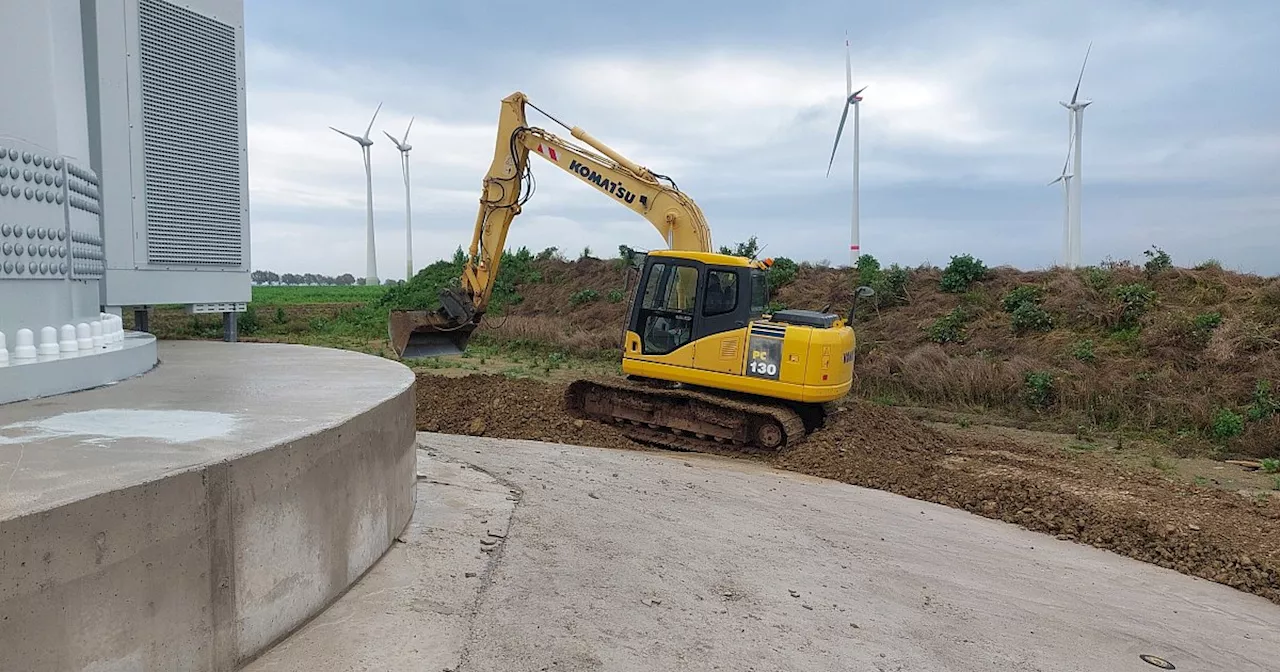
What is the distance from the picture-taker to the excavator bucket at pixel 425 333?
12.8 m

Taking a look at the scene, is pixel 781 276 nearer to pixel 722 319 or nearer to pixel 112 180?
pixel 722 319

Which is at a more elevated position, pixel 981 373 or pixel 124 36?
pixel 124 36

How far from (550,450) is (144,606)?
6.65 metres

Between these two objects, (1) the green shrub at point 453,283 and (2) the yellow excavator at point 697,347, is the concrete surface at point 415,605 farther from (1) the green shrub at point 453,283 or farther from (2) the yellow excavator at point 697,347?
(1) the green shrub at point 453,283

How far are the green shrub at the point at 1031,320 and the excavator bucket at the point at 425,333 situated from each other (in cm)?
1132

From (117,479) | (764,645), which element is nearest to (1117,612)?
(764,645)

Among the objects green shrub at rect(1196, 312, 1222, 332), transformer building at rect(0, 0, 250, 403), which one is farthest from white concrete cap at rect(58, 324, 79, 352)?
green shrub at rect(1196, 312, 1222, 332)

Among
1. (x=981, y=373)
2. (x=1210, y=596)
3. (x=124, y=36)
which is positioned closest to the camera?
(x=1210, y=596)

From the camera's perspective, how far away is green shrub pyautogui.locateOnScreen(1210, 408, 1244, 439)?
1202cm

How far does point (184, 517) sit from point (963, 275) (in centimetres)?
1967

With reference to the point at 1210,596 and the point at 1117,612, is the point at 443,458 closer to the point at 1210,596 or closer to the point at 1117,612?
the point at 1117,612

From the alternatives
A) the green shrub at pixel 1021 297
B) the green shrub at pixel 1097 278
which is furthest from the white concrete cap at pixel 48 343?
the green shrub at pixel 1097 278

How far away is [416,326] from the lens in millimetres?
13023

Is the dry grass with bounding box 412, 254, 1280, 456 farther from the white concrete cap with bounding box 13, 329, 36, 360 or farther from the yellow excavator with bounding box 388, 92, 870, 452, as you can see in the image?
the white concrete cap with bounding box 13, 329, 36, 360
